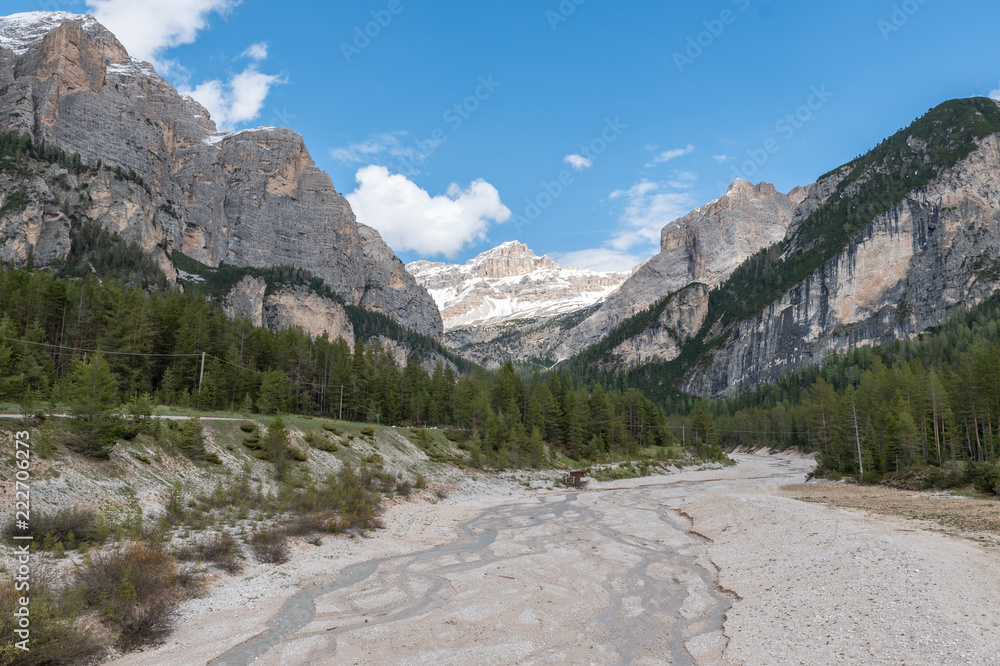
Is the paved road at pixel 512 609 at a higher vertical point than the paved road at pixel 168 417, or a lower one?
lower

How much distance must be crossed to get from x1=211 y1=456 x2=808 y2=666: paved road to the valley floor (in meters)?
0.07

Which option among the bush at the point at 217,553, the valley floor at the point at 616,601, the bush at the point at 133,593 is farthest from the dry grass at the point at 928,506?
the bush at the point at 133,593

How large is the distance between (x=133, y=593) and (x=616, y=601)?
1436cm

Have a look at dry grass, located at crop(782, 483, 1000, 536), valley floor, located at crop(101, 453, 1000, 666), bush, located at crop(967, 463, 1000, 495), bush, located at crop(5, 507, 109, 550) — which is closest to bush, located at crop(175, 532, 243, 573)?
valley floor, located at crop(101, 453, 1000, 666)

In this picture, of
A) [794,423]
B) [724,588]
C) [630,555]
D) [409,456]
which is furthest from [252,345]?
[794,423]

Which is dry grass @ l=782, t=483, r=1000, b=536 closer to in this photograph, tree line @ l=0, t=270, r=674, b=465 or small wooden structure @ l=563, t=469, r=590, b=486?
small wooden structure @ l=563, t=469, r=590, b=486

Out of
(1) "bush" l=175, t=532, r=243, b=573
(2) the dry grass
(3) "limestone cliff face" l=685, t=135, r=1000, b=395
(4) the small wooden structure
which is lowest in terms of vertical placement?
(4) the small wooden structure

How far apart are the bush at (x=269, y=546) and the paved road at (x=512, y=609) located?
2.89m

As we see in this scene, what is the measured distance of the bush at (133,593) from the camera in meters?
12.2

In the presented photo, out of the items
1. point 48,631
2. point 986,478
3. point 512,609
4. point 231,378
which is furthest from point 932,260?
point 48,631

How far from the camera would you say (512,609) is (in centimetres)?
1591

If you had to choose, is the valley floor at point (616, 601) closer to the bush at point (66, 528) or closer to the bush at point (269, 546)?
the bush at point (269, 546)

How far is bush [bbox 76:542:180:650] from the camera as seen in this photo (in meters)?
12.2

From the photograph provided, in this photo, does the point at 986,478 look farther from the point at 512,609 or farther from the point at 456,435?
the point at 456,435
